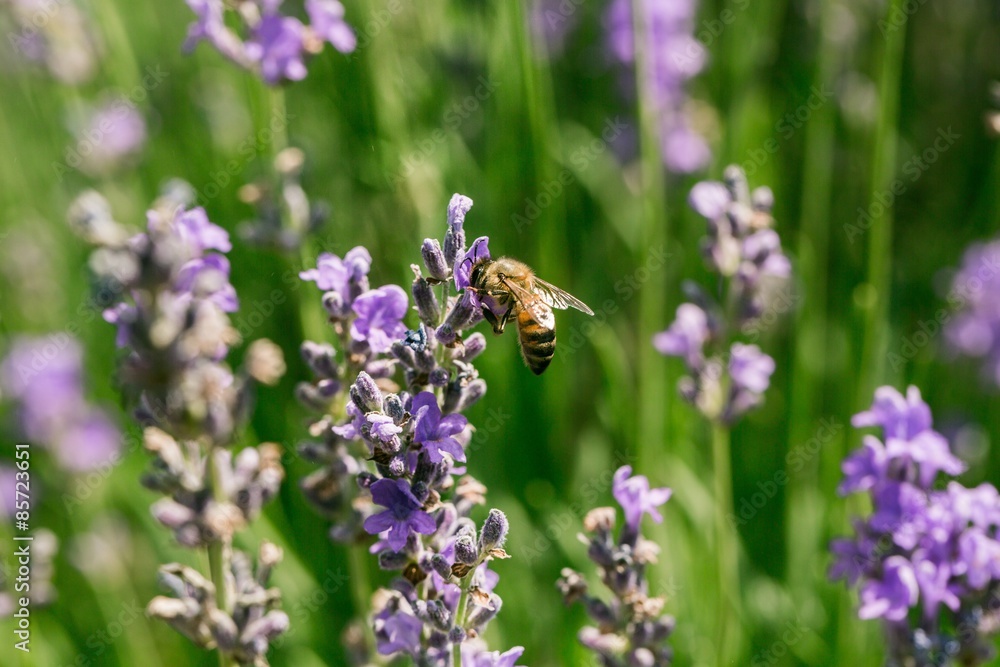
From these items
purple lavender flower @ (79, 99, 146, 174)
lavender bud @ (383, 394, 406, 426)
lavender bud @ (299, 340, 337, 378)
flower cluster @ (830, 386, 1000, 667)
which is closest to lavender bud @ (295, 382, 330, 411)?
lavender bud @ (299, 340, 337, 378)

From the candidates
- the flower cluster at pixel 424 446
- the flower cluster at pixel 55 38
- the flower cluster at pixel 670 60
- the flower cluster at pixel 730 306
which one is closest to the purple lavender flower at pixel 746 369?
the flower cluster at pixel 730 306

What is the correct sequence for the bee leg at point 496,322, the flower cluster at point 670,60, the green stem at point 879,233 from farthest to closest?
the flower cluster at point 670,60 < the green stem at point 879,233 < the bee leg at point 496,322

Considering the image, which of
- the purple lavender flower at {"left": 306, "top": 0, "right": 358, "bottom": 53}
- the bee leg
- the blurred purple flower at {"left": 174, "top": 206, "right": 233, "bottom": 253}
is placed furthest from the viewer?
the purple lavender flower at {"left": 306, "top": 0, "right": 358, "bottom": 53}

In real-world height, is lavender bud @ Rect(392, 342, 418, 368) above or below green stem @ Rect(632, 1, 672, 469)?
above

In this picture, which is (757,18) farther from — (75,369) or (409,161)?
(75,369)

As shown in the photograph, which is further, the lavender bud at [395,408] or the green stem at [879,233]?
the green stem at [879,233]

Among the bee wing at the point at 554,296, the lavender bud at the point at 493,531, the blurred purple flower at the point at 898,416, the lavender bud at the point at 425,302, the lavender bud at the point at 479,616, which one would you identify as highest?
the lavender bud at the point at 425,302

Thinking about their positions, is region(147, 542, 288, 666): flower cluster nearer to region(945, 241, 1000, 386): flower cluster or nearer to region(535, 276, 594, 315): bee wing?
region(535, 276, 594, 315): bee wing

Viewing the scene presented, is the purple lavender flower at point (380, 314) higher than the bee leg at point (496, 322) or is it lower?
higher

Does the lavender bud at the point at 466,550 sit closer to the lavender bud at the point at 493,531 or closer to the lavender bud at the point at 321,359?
the lavender bud at the point at 493,531
